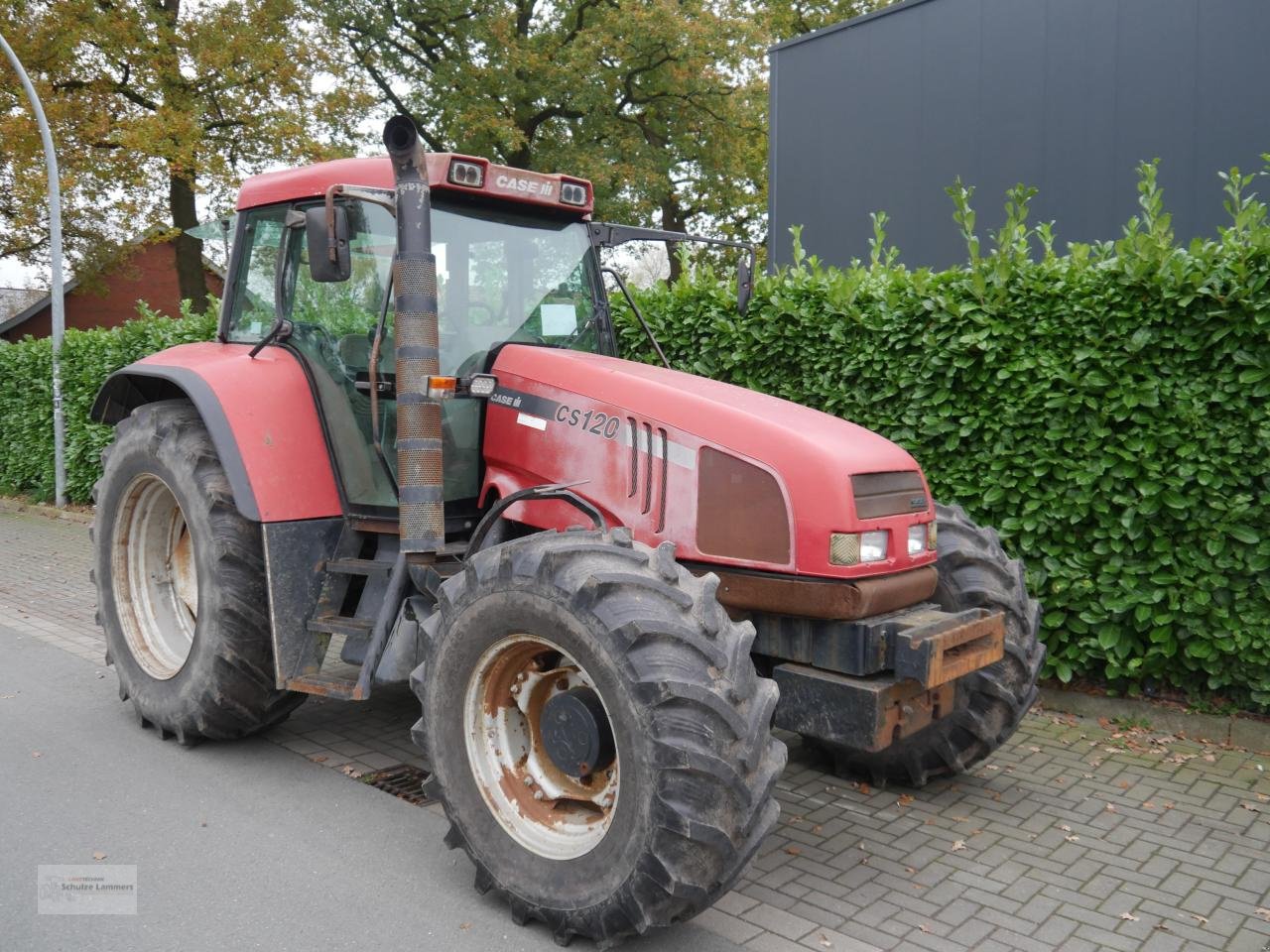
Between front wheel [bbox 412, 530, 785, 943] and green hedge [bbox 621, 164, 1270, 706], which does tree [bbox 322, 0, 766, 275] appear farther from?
front wheel [bbox 412, 530, 785, 943]

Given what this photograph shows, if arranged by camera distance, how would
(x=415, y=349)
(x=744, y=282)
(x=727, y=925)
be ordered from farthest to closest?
1. (x=744, y=282)
2. (x=415, y=349)
3. (x=727, y=925)

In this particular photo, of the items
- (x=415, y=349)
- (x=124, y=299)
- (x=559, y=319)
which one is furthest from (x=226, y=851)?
(x=124, y=299)

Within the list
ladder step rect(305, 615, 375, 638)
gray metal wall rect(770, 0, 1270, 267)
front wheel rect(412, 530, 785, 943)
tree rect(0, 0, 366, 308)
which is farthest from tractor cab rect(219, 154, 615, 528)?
tree rect(0, 0, 366, 308)

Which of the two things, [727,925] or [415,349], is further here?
[415,349]

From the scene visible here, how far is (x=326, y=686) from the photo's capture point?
443cm

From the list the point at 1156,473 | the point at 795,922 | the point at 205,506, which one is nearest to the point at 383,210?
the point at 205,506

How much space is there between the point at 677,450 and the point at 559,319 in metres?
1.24

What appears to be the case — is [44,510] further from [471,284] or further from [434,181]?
[434,181]

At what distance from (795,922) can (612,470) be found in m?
1.71

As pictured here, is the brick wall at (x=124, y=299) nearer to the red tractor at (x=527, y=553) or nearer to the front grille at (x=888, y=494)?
the red tractor at (x=527, y=553)

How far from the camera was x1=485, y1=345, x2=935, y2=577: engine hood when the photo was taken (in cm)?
368

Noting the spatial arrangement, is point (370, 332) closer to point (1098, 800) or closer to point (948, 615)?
point (948, 615)

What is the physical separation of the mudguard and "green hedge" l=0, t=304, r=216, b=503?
6.66 m

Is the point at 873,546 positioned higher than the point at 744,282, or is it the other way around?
the point at 744,282
